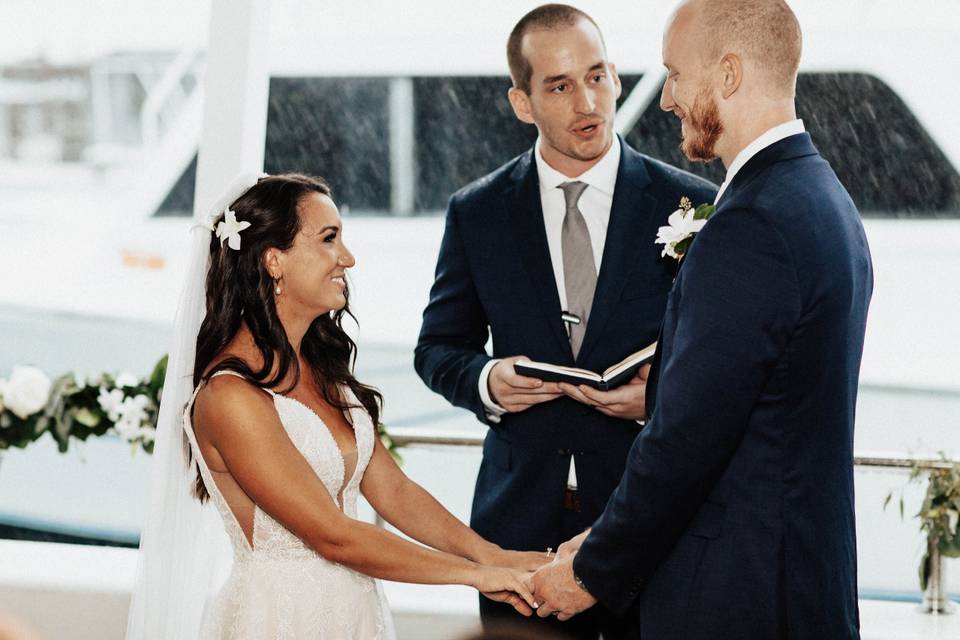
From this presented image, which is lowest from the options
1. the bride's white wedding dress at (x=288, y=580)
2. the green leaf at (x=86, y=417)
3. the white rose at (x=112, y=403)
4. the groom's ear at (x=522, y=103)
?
the bride's white wedding dress at (x=288, y=580)

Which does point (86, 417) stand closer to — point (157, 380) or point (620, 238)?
point (157, 380)

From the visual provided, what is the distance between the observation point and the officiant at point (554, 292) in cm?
242

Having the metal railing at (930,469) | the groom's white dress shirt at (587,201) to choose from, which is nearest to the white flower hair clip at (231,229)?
the groom's white dress shirt at (587,201)

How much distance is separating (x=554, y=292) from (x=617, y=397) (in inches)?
11.2

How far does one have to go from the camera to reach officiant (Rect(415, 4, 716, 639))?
242 centimetres

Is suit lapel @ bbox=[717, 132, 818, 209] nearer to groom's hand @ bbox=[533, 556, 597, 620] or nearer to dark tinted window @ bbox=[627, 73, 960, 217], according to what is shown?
groom's hand @ bbox=[533, 556, 597, 620]

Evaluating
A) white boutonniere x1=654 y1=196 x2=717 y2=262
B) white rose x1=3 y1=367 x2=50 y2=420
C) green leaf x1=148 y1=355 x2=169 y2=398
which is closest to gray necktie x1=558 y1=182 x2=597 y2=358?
white boutonniere x1=654 y1=196 x2=717 y2=262

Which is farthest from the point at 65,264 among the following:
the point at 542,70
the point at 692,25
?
the point at 692,25

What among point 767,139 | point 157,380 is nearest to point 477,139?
point 157,380

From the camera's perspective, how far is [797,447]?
1749 mm

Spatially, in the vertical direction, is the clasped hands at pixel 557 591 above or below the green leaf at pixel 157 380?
below

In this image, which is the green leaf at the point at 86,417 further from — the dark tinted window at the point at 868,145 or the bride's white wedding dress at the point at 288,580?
the dark tinted window at the point at 868,145

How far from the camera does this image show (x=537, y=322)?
2.46m

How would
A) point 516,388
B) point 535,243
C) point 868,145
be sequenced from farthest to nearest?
point 868,145 < point 535,243 < point 516,388
